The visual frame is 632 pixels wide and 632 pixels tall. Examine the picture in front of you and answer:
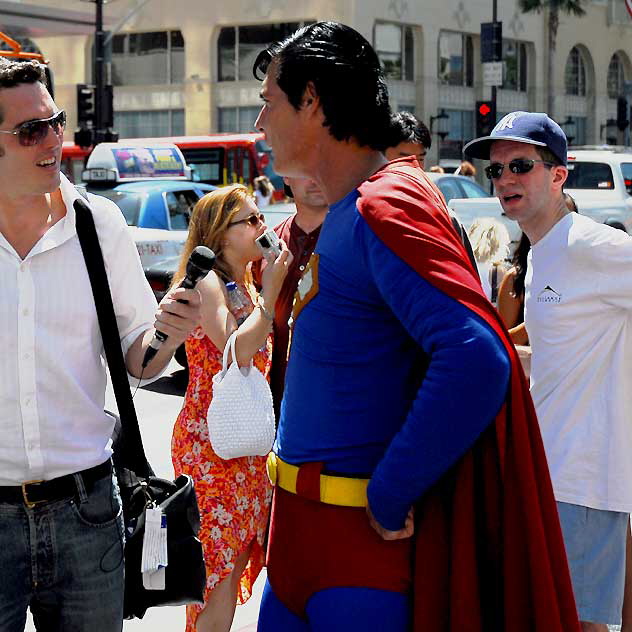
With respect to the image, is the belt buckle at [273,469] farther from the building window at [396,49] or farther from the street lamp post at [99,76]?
the building window at [396,49]

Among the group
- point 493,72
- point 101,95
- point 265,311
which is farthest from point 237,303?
point 493,72

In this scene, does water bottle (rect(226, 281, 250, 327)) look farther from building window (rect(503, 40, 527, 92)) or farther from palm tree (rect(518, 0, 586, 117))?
building window (rect(503, 40, 527, 92))

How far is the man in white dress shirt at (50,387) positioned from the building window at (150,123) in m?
47.0

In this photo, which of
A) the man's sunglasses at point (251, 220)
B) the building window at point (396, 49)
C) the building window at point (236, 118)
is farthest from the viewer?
the building window at point (396, 49)

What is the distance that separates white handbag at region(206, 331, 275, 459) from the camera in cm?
390

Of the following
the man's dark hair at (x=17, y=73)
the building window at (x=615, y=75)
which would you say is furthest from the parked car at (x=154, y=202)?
the building window at (x=615, y=75)

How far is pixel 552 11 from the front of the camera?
53.2 metres

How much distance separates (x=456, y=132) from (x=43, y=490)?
4939 cm

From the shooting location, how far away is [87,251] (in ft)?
10.3

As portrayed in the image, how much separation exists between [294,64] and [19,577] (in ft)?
4.51

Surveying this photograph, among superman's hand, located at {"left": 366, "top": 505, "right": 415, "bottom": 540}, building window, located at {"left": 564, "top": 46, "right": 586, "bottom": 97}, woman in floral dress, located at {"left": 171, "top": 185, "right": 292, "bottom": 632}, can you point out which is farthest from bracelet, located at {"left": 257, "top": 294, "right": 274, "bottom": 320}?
building window, located at {"left": 564, "top": 46, "right": 586, "bottom": 97}

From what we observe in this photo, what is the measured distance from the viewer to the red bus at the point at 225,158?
29969mm

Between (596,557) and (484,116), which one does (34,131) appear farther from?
(484,116)

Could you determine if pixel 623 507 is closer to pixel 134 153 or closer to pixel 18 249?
pixel 18 249
